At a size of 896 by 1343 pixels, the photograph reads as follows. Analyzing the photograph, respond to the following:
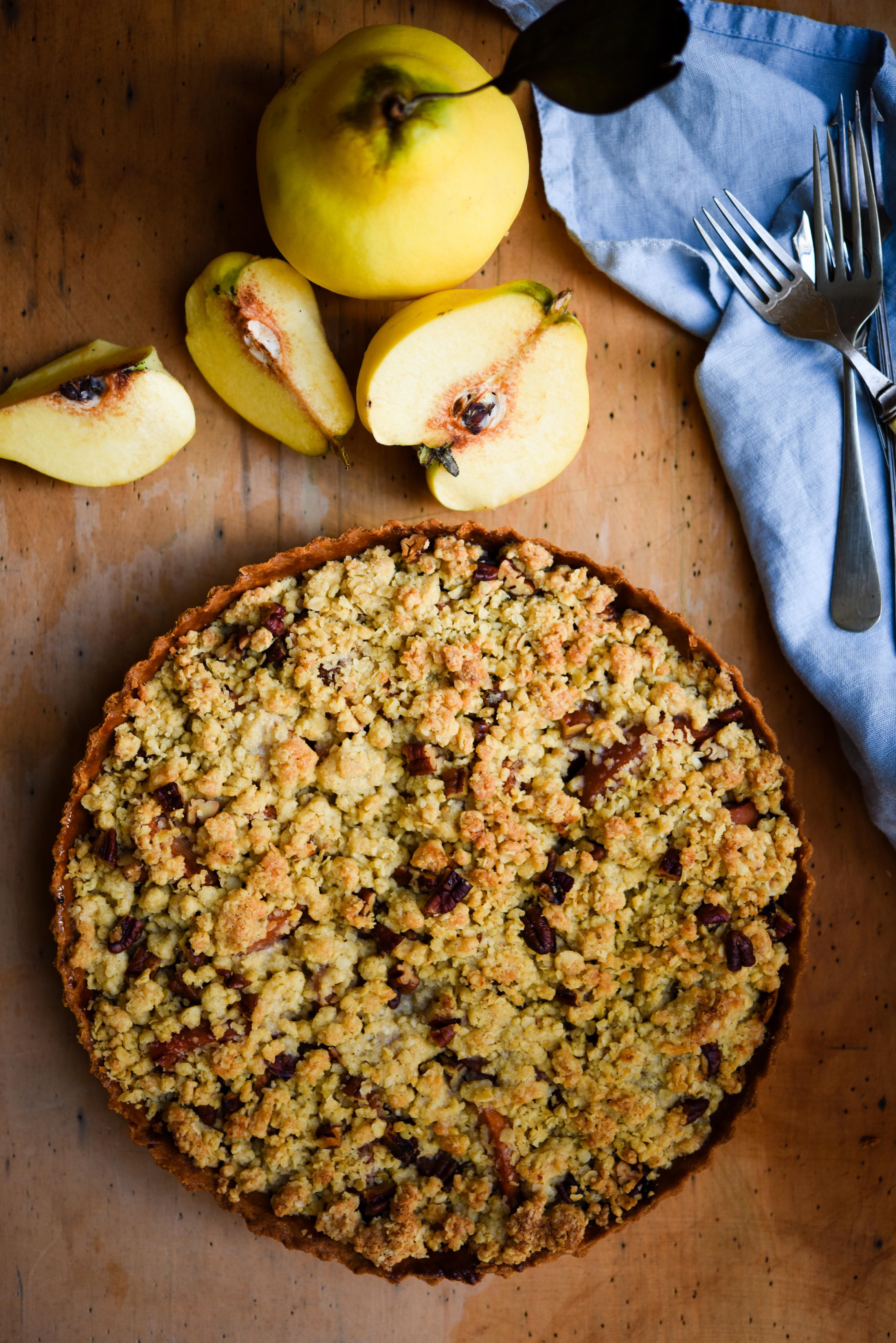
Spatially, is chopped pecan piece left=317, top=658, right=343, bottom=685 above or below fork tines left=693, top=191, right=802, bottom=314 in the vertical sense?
below

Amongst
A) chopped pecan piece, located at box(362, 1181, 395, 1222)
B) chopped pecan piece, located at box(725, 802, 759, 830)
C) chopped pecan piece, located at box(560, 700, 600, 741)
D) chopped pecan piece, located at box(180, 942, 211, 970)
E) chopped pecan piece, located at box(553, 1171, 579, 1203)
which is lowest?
chopped pecan piece, located at box(362, 1181, 395, 1222)

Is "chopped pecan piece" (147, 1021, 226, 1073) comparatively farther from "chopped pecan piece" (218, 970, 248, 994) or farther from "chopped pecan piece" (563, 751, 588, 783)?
"chopped pecan piece" (563, 751, 588, 783)

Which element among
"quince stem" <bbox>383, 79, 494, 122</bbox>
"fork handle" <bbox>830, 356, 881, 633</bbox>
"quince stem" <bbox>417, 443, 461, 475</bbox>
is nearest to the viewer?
"quince stem" <bbox>383, 79, 494, 122</bbox>

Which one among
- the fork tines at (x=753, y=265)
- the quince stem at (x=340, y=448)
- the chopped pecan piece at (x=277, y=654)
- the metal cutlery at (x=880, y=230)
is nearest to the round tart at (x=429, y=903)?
the chopped pecan piece at (x=277, y=654)

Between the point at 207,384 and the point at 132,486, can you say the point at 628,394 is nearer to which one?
the point at 207,384

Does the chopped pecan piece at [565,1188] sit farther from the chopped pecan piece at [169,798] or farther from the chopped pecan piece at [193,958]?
the chopped pecan piece at [169,798]

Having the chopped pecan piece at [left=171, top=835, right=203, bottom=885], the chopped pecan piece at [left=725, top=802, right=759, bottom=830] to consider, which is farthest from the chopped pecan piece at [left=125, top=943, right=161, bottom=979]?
the chopped pecan piece at [left=725, top=802, right=759, bottom=830]

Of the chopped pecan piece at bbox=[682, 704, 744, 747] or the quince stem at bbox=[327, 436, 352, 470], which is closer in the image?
the chopped pecan piece at bbox=[682, 704, 744, 747]
